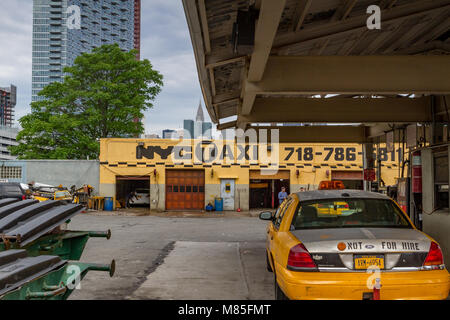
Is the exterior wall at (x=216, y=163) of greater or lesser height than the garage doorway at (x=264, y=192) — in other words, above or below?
above

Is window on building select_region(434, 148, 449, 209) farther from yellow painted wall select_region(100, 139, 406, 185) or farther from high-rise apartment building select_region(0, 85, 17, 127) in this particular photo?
high-rise apartment building select_region(0, 85, 17, 127)

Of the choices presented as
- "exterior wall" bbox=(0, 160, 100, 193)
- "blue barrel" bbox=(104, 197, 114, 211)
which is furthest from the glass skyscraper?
"blue barrel" bbox=(104, 197, 114, 211)

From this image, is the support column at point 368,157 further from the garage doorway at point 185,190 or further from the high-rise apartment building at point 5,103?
the high-rise apartment building at point 5,103

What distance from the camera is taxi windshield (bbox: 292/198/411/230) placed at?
197 inches

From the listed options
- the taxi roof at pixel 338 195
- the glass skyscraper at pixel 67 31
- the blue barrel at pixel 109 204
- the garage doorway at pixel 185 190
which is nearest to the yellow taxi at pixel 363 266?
the taxi roof at pixel 338 195

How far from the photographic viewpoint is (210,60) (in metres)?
6.62

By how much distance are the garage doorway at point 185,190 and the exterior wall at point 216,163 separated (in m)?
0.43

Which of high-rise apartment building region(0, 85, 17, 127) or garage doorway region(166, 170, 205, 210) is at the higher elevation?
high-rise apartment building region(0, 85, 17, 127)

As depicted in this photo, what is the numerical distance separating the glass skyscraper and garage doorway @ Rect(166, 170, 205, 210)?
69626 mm

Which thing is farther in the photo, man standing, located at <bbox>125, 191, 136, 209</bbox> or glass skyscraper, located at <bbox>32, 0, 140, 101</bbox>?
glass skyscraper, located at <bbox>32, 0, 140, 101</bbox>

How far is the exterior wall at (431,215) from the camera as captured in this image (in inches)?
273

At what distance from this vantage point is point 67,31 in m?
121

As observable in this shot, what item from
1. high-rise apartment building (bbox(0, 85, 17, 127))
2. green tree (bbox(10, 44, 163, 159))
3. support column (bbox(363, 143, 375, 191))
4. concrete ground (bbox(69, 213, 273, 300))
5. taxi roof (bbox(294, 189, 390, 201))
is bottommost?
concrete ground (bbox(69, 213, 273, 300))
